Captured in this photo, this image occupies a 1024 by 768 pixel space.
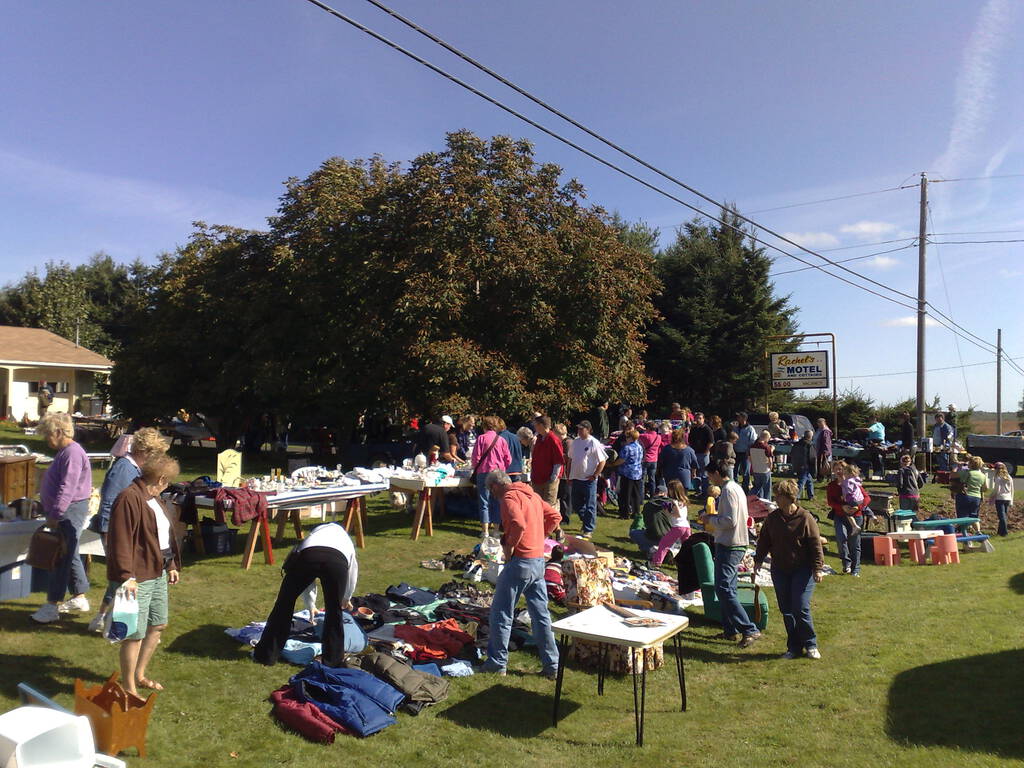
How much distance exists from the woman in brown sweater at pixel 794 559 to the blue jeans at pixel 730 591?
1.06 ft

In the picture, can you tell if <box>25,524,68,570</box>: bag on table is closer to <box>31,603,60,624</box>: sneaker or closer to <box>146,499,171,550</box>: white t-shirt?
<box>31,603,60,624</box>: sneaker

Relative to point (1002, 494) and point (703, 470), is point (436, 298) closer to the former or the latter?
point (703, 470)

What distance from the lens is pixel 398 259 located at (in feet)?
66.0

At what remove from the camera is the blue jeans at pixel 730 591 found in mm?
7793

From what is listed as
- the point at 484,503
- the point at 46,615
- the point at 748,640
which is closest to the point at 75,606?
the point at 46,615

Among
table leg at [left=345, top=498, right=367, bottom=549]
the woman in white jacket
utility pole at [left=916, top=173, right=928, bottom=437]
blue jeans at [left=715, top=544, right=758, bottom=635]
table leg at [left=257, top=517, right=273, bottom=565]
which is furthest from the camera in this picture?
utility pole at [left=916, top=173, right=928, bottom=437]

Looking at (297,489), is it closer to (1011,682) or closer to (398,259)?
(1011,682)

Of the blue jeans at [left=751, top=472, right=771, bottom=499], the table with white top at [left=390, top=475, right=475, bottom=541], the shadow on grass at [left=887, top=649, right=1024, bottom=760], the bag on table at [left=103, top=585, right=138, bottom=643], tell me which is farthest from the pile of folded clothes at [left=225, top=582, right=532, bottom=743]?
the blue jeans at [left=751, top=472, right=771, bottom=499]

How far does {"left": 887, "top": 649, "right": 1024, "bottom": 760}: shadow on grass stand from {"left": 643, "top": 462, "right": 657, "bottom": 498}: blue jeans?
8240 mm

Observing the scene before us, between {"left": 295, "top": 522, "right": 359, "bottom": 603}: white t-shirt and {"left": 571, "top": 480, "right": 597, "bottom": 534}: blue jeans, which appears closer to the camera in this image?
{"left": 295, "top": 522, "right": 359, "bottom": 603}: white t-shirt

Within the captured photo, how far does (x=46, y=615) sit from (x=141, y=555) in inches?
103

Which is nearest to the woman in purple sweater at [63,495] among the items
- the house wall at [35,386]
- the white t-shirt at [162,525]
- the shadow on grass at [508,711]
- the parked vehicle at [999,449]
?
the white t-shirt at [162,525]

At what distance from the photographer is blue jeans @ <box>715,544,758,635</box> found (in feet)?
25.6

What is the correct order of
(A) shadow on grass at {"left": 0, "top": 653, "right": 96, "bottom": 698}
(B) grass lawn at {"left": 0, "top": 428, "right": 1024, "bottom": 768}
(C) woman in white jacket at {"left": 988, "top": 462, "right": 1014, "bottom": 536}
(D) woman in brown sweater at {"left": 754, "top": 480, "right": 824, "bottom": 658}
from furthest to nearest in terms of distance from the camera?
(C) woman in white jacket at {"left": 988, "top": 462, "right": 1014, "bottom": 536}, (D) woman in brown sweater at {"left": 754, "top": 480, "right": 824, "bottom": 658}, (A) shadow on grass at {"left": 0, "top": 653, "right": 96, "bottom": 698}, (B) grass lawn at {"left": 0, "top": 428, "right": 1024, "bottom": 768}
